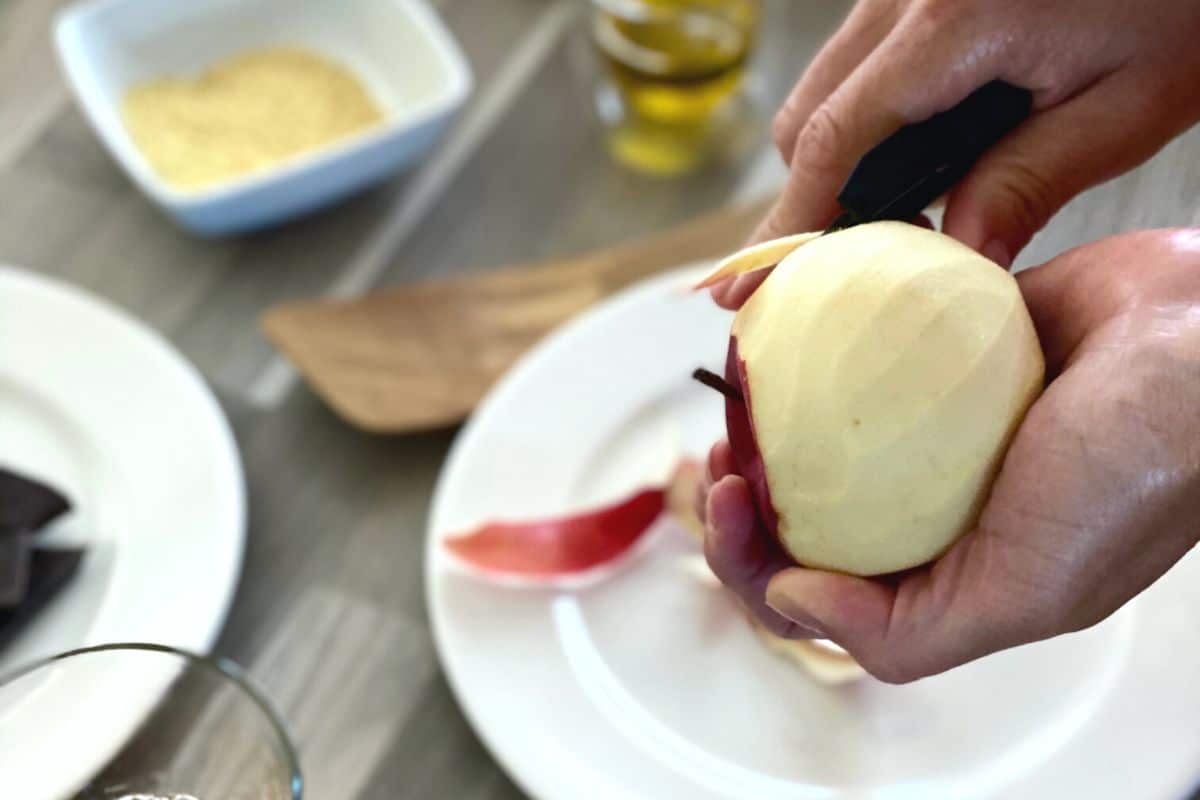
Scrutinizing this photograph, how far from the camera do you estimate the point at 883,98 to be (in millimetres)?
454

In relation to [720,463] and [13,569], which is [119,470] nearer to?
[13,569]

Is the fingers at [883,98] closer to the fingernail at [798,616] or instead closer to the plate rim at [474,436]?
the fingernail at [798,616]

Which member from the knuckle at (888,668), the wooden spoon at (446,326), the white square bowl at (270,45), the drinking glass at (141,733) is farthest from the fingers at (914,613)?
the white square bowl at (270,45)

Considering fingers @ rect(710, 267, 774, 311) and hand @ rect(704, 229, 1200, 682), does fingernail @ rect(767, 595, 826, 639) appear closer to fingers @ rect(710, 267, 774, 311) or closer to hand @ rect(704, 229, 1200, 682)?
hand @ rect(704, 229, 1200, 682)

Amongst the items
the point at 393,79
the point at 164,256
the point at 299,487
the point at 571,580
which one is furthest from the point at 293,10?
the point at 571,580

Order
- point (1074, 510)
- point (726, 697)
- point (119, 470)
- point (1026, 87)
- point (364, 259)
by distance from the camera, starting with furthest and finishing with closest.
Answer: point (364, 259) < point (119, 470) < point (726, 697) < point (1026, 87) < point (1074, 510)

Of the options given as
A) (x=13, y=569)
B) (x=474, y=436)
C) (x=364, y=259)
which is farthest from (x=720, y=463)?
(x=364, y=259)

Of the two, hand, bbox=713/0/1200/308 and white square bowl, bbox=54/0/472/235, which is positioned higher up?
hand, bbox=713/0/1200/308

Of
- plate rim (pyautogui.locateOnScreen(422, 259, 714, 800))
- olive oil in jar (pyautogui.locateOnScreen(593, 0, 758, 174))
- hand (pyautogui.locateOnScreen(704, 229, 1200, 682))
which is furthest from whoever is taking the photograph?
olive oil in jar (pyautogui.locateOnScreen(593, 0, 758, 174))

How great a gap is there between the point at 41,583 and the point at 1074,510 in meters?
0.53

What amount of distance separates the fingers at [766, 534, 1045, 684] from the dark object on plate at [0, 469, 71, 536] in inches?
17.3

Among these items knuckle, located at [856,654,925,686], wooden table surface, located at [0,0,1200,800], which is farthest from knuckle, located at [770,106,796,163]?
knuckle, located at [856,654,925,686]

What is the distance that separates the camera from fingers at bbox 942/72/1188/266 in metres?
0.46

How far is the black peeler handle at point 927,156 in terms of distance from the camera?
16.8 inches
